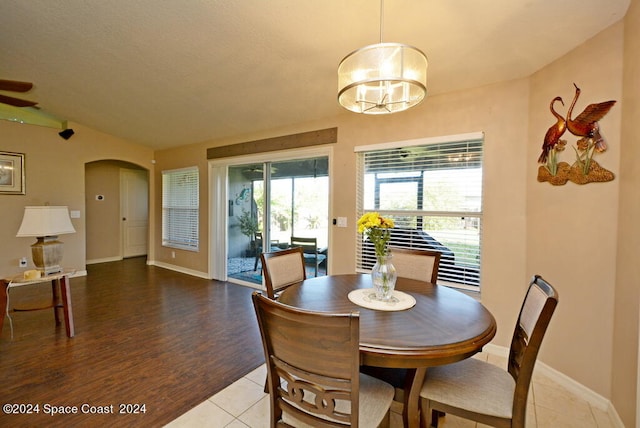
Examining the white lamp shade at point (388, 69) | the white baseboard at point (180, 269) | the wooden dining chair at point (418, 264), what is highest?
the white lamp shade at point (388, 69)

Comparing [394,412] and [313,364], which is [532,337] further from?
[394,412]

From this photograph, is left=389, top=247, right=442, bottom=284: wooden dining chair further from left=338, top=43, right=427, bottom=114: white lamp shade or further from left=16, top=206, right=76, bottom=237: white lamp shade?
left=16, top=206, right=76, bottom=237: white lamp shade

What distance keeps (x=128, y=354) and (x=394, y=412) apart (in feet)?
7.58

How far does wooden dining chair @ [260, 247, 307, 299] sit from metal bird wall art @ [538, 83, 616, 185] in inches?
86.4

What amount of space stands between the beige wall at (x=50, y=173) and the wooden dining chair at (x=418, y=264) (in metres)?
5.82

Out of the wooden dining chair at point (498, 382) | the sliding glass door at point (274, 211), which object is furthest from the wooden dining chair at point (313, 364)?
the sliding glass door at point (274, 211)

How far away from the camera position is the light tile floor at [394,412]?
5.76 feet

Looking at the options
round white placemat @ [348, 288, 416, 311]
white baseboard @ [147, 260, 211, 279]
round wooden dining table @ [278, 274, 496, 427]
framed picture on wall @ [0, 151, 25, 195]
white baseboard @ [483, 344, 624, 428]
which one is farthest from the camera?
white baseboard @ [147, 260, 211, 279]

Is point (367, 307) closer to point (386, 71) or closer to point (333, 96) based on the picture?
point (386, 71)

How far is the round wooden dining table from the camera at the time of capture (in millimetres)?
1162

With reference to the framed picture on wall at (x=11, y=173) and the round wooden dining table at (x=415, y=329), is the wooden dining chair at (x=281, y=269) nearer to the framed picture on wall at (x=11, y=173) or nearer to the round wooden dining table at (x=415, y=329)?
the round wooden dining table at (x=415, y=329)

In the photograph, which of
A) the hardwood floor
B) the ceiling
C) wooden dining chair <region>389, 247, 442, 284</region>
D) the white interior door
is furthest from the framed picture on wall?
wooden dining chair <region>389, 247, 442, 284</region>

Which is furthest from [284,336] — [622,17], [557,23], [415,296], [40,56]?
[40,56]

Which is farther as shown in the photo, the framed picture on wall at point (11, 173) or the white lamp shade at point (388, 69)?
the framed picture on wall at point (11, 173)
